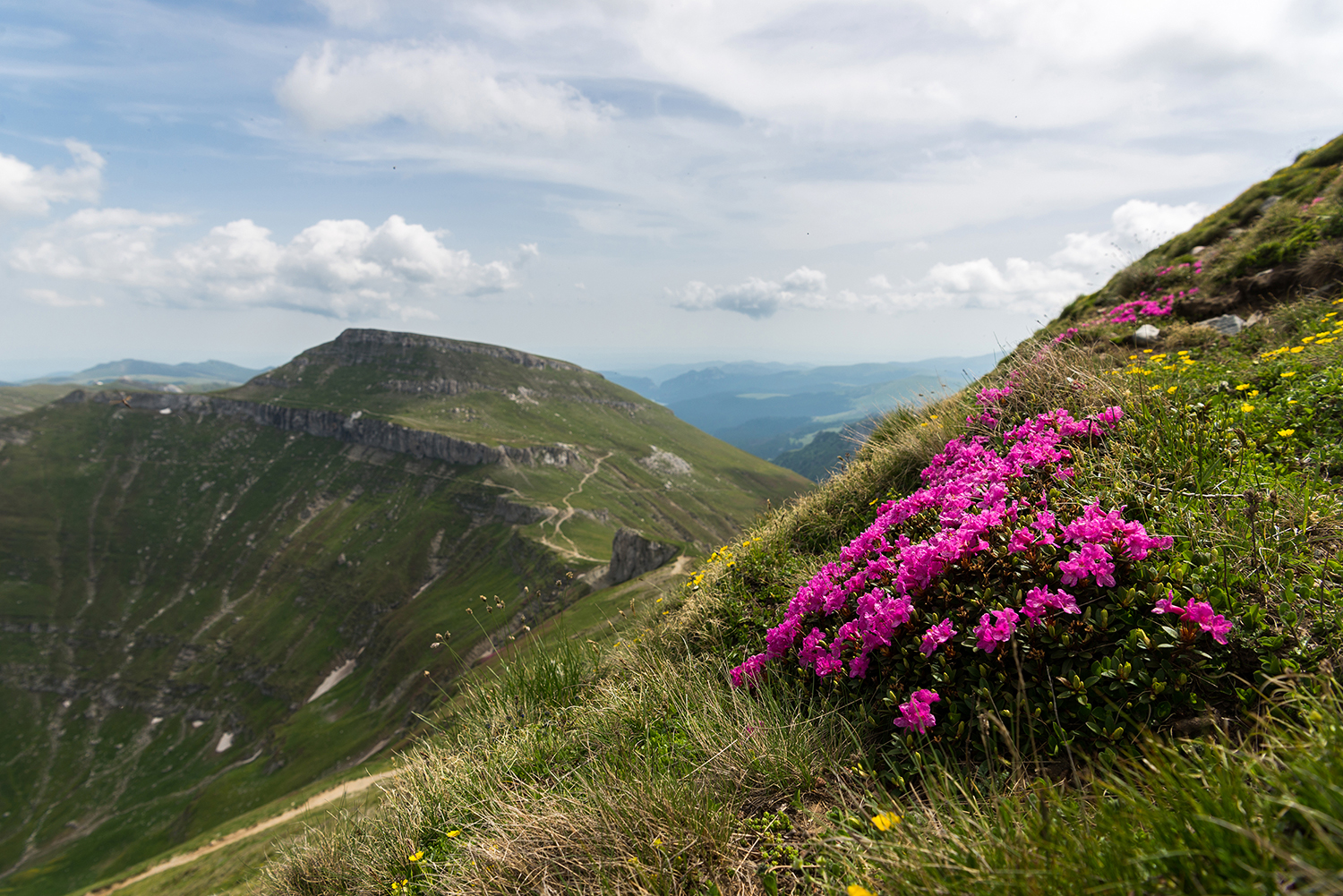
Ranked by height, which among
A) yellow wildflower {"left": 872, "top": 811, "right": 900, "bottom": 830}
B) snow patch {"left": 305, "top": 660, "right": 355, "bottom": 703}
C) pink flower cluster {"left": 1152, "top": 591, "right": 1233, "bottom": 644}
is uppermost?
pink flower cluster {"left": 1152, "top": 591, "right": 1233, "bottom": 644}

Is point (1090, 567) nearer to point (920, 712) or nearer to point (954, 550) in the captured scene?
point (954, 550)

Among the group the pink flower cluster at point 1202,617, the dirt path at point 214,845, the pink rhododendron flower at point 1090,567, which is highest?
the pink rhododendron flower at point 1090,567

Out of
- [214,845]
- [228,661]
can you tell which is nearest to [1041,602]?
[214,845]

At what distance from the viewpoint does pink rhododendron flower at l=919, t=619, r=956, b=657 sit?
398cm

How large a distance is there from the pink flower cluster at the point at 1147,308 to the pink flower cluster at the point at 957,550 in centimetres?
861

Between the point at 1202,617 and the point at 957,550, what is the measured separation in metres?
1.40

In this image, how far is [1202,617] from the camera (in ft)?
11.1

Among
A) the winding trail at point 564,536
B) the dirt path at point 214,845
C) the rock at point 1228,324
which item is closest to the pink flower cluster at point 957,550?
the rock at point 1228,324

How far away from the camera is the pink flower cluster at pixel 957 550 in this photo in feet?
12.6

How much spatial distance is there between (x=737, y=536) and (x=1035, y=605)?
647 cm

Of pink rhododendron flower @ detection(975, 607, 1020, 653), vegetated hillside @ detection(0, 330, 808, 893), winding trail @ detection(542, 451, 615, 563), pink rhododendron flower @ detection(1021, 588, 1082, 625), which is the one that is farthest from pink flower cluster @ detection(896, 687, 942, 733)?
Result: winding trail @ detection(542, 451, 615, 563)

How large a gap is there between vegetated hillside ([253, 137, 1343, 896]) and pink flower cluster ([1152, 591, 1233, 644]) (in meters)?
0.02

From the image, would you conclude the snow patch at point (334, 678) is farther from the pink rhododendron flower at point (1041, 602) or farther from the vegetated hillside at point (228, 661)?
the pink rhododendron flower at point (1041, 602)

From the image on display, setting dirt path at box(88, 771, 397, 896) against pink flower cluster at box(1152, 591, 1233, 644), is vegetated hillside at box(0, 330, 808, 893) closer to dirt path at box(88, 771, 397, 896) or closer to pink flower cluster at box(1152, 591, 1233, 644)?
dirt path at box(88, 771, 397, 896)
